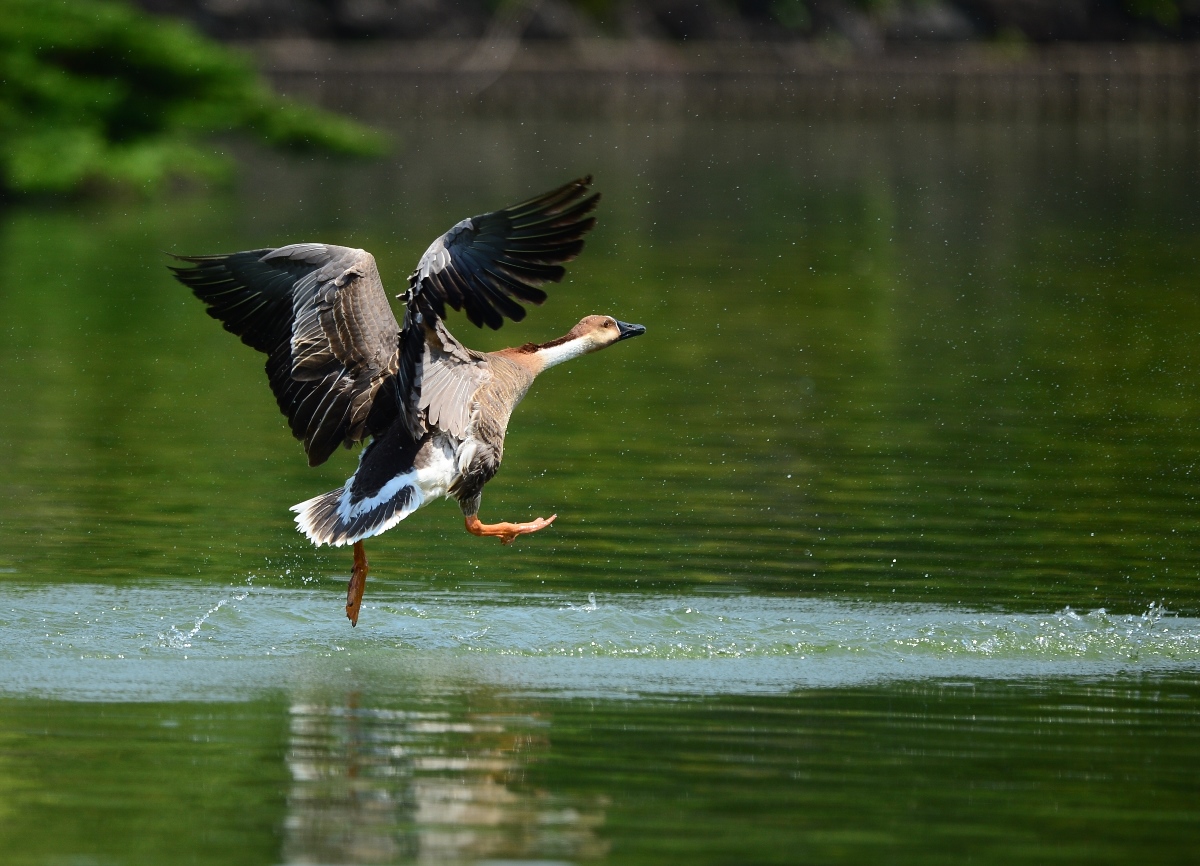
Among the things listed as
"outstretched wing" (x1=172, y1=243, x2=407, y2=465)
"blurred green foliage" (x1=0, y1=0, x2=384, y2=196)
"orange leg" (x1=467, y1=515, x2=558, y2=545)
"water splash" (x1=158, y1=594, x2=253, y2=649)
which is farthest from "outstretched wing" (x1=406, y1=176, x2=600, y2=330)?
"blurred green foliage" (x1=0, y1=0, x2=384, y2=196)

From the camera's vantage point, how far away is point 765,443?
1398cm

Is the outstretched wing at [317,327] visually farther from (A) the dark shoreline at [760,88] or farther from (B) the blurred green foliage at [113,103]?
(A) the dark shoreline at [760,88]

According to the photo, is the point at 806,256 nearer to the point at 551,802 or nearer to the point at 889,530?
the point at 889,530

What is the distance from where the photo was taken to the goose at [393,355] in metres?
8.53

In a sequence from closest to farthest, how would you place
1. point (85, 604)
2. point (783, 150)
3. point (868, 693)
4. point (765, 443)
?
1. point (868, 693)
2. point (85, 604)
3. point (765, 443)
4. point (783, 150)

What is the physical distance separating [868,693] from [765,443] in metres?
6.06

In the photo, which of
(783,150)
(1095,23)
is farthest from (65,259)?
(1095,23)

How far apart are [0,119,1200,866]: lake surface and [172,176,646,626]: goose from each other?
613mm

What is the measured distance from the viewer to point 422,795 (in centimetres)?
642

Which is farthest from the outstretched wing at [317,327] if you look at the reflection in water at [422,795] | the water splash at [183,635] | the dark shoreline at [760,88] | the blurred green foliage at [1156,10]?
the blurred green foliage at [1156,10]

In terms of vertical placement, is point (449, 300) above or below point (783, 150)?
above

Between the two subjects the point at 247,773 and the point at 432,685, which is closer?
the point at 247,773

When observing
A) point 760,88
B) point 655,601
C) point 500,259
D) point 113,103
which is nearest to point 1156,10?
point 760,88

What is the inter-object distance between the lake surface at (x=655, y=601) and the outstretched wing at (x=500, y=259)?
1.47m
